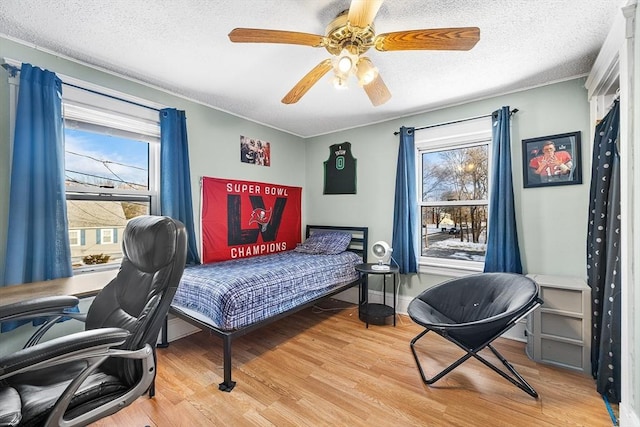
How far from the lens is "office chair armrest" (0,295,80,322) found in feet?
4.20

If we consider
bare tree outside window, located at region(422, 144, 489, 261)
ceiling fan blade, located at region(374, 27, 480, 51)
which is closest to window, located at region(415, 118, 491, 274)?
bare tree outside window, located at region(422, 144, 489, 261)

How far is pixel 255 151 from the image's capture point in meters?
3.63

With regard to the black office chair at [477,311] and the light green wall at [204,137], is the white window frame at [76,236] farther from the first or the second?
the black office chair at [477,311]

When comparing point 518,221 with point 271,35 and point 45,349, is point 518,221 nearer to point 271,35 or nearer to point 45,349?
point 271,35

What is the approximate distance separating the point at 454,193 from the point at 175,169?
3.04m

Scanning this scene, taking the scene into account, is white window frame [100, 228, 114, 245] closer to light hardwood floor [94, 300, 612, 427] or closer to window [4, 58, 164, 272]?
window [4, 58, 164, 272]

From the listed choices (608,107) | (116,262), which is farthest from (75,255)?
(608,107)

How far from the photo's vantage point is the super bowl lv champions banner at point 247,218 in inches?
122

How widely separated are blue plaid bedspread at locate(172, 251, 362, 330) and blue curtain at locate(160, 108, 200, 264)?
1.90 feet

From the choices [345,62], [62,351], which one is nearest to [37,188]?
[62,351]

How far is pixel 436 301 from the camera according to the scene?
2.42 metres

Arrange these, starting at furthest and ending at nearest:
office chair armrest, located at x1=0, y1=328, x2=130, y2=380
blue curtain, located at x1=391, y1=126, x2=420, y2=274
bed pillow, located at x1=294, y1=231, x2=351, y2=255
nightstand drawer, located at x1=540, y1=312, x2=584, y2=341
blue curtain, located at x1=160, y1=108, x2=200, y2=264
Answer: bed pillow, located at x1=294, y1=231, x2=351, y2=255 → blue curtain, located at x1=391, y1=126, x2=420, y2=274 → blue curtain, located at x1=160, y1=108, x2=200, y2=264 → nightstand drawer, located at x1=540, y1=312, x2=584, y2=341 → office chair armrest, located at x1=0, y1=328, x2=130, y2=380

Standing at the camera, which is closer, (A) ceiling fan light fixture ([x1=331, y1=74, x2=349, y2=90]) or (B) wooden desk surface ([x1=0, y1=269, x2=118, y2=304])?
(B) wooden desk surface ([x1=0, y1=269, x2=118, y2=304])

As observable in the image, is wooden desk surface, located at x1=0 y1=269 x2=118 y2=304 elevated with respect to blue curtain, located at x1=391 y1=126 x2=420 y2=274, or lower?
lower
